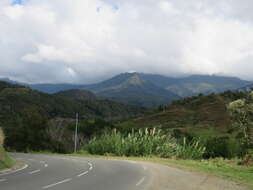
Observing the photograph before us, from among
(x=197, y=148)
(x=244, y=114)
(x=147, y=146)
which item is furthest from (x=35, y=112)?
(x=244, y=114)

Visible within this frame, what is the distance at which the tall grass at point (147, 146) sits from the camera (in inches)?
1160

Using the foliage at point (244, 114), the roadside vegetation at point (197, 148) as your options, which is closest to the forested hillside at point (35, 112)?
the roadside vegetation at point (197, 148)

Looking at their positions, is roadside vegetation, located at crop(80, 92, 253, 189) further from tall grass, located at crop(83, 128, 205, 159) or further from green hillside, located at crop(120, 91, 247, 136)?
green hillside, located at crop(120, 91, 247, 136)

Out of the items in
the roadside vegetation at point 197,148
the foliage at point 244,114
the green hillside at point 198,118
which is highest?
the green hillside at point 198,118

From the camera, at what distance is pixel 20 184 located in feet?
38.2

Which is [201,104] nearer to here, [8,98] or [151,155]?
[8,98]

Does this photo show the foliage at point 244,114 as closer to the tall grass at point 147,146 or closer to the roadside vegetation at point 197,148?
the roadside vegetation at point 197,148

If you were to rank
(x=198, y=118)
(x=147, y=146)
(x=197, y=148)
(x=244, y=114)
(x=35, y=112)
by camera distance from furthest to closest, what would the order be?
(x=198, y=118)
(x=35, y=112)
(x=197, y=148)
(x=147, y=146)
(x=244, y=114)

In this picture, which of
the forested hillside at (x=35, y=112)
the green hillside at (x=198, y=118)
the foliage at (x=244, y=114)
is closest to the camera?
the foliage at (x=244, y=114)

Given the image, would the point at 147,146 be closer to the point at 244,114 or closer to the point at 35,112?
the point at 244,114

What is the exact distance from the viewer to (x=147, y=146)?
3094cm

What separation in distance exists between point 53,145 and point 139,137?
Result: 24.3 meters

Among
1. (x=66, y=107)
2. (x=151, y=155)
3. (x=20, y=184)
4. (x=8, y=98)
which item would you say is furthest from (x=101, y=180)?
(x=66, y=107)

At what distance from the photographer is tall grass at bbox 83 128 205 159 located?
1160 inches
